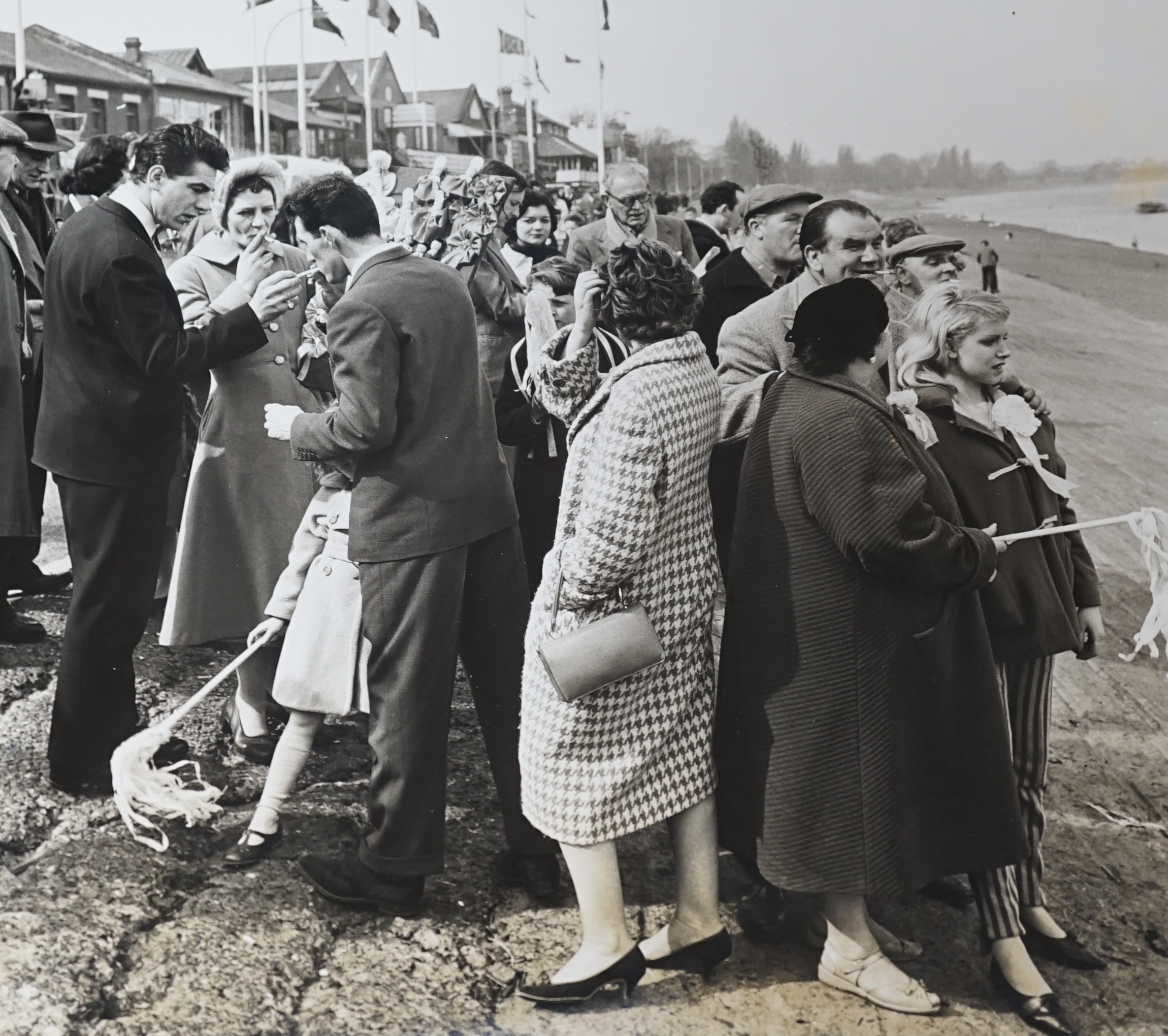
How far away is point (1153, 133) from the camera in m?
3.76

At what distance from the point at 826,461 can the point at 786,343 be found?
0.93m

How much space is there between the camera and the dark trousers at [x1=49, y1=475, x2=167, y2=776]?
11.8 ft

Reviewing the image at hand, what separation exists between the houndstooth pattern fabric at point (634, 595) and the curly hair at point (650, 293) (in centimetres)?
4

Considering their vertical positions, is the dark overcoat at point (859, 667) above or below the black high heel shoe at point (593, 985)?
above

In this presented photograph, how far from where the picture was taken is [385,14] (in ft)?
13.3

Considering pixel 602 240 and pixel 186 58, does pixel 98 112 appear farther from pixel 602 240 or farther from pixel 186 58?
pixel 602 240

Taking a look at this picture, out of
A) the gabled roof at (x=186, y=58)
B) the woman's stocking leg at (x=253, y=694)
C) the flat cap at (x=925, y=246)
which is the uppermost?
the gabled roof at (x=186, y=58)

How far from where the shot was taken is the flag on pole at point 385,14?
13.2ft

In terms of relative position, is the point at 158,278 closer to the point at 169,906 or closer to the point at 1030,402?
the point at 169,906

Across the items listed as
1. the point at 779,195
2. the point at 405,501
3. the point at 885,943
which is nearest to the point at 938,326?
the point at 779,195

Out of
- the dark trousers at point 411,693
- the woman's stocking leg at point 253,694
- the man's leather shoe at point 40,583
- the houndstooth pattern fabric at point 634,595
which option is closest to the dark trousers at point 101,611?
the woman's stocking leg at point 253,694

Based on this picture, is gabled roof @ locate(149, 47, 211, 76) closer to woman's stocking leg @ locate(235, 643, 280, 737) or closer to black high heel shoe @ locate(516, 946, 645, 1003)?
woman's stocking leg @ locate(235, 643, 280, 737)

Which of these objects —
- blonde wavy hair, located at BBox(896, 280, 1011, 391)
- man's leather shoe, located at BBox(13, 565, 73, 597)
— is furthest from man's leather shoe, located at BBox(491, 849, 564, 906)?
man's leather shoe, located at BBox(13, 565, 73, 597)

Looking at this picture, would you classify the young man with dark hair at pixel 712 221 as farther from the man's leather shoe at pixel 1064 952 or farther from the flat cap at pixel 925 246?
the man's leather shoe at pixel 1064 952
